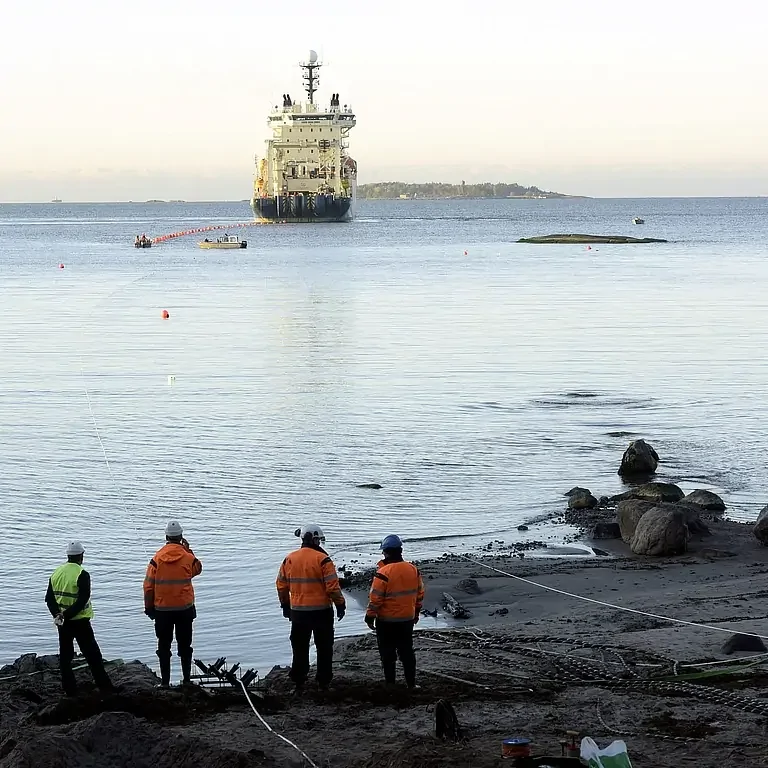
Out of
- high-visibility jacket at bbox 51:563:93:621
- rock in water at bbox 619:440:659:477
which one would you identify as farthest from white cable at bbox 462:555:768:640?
high-visibility jacket at bbox 51:563:93:621

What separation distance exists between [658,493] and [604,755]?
11718mm

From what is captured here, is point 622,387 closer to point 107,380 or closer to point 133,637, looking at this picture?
point 107,380

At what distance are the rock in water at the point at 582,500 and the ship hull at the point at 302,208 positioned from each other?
433ft

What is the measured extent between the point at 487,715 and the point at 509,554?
7.15m

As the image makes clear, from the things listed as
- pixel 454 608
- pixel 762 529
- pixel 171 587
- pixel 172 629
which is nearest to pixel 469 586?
pixel 454 608

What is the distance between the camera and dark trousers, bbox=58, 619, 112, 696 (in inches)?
430

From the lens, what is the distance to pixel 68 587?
1088 cm

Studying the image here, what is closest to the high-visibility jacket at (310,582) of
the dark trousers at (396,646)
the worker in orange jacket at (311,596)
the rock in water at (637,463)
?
the worker in orange jacket at (311,596)

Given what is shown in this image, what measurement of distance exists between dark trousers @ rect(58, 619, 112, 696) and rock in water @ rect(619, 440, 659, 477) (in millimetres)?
12741

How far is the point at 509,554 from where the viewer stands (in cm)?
1728

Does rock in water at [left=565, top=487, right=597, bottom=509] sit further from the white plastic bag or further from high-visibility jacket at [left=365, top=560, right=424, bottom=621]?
the white plastic bag

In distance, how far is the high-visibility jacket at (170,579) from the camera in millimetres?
11031

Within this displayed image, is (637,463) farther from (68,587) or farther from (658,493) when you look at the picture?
(68,587)

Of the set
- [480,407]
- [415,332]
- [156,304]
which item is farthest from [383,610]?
[156,304]
